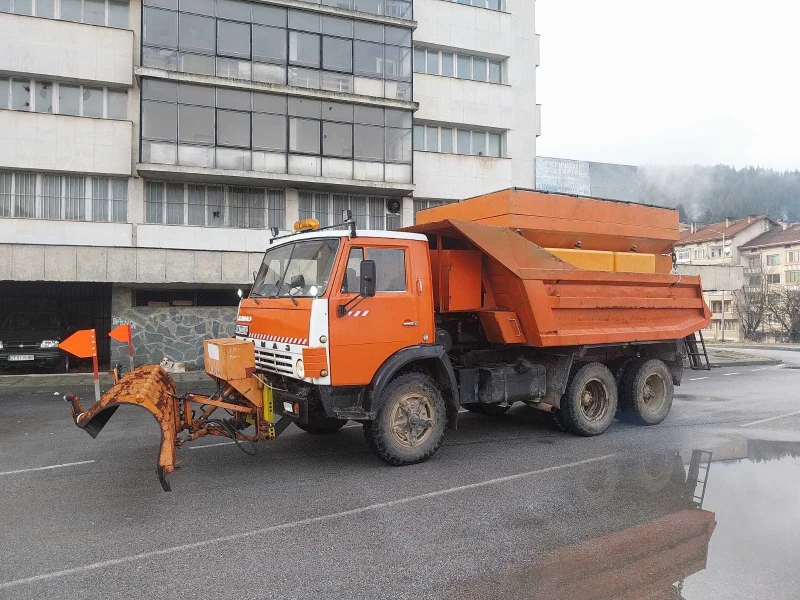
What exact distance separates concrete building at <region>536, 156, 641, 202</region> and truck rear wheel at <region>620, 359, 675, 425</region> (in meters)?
14.8

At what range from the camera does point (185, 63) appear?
16875mm

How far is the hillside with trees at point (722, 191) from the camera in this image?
446ft

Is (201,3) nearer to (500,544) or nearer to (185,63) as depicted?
(185,63)

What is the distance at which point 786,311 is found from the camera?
51.2 metres

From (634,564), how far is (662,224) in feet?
21.3

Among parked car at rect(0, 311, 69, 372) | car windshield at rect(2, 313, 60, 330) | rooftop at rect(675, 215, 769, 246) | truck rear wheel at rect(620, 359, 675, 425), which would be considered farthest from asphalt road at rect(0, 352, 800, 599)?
rooftop at rect(675, 215, 769, 246)

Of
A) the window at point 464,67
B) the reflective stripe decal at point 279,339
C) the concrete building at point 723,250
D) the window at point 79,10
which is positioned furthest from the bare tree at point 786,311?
the reflective stripe decal at point 279,339

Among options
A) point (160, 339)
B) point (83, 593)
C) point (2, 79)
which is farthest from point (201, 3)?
point (83, 593)

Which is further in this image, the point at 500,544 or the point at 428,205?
the point at 428,205

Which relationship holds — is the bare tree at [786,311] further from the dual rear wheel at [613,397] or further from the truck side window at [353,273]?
the truck side window at [353,273]

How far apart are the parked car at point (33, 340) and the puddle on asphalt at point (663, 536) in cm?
1468

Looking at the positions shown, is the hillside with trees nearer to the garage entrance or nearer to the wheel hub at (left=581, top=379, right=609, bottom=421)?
the garage entrance

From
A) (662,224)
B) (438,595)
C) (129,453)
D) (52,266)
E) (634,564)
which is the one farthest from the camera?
(52,266)

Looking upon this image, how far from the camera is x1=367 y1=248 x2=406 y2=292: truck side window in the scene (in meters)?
6.37
